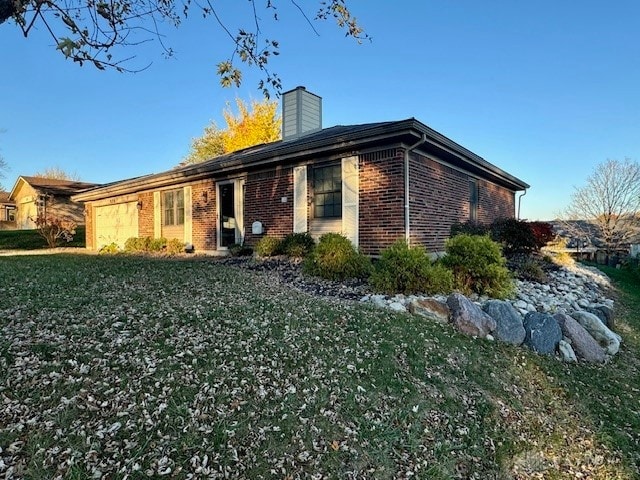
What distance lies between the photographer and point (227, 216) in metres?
10.9

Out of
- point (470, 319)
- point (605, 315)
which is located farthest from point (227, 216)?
point (605, 315)

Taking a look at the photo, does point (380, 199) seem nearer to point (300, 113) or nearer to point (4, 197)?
point (300, 113)

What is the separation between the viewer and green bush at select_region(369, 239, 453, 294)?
18.2 ft

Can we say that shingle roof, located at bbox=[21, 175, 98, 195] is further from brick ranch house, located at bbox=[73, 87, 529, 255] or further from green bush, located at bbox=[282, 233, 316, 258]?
green bush, located at bbox=[282, 233, 316, 258]

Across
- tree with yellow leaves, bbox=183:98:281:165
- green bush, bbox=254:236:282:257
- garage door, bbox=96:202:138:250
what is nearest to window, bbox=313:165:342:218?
green bush, bbox=254:236:282:257

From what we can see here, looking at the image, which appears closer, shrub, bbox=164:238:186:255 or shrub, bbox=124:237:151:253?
shrub, bbox=164:238:186:255

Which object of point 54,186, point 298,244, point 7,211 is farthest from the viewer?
point 7,211

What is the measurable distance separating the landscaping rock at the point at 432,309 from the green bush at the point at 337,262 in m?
1.91

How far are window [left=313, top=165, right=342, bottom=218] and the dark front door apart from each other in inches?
121

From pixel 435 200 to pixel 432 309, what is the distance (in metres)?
4.59

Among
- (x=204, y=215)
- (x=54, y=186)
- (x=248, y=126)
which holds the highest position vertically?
(x=248, y=126)

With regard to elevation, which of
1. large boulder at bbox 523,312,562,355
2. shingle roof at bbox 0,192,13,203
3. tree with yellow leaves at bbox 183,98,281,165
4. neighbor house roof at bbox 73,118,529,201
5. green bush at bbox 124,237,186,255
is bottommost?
large boulder at bbox 523,312,562,355

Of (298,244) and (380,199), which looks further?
(298,244)

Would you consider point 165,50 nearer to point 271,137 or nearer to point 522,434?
point 522,434
